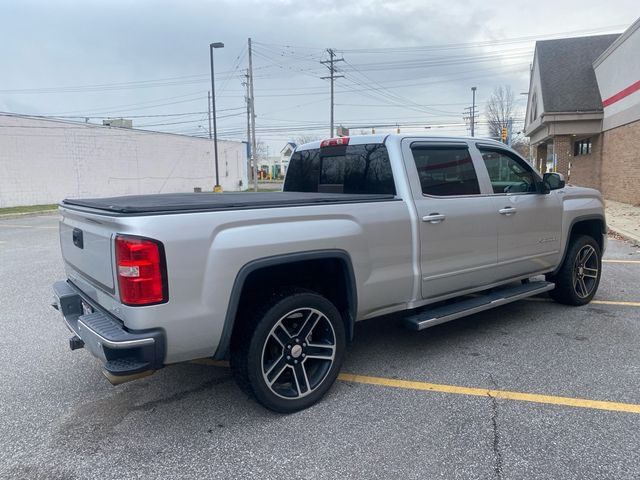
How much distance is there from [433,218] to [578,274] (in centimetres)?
279

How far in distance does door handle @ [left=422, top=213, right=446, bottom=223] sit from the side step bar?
79 cm

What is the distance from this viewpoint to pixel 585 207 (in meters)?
5.73

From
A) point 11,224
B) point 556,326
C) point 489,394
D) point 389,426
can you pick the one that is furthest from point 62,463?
point 11,224

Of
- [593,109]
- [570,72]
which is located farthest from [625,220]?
[570,72]

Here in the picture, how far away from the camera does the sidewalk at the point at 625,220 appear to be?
11530 mm

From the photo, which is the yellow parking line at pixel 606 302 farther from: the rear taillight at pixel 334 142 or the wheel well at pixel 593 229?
the rear taillight at pixel 334 142

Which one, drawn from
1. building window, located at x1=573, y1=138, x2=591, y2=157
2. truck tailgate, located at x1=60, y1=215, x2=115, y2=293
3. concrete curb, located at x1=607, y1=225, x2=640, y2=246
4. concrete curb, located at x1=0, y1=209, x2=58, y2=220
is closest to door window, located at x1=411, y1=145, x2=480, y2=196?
truck tailgate, located at x1=60, y1=215, x2=115, y2=293

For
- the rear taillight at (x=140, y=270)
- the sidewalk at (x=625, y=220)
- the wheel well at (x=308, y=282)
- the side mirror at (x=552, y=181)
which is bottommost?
the sidewalk at (x=625, y=220)

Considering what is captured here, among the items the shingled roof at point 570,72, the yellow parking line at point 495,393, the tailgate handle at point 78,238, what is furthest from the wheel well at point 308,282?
the shingled roof at point 570,72

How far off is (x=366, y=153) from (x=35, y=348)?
11.9 feet

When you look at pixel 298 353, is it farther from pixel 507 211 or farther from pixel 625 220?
pixel 625 220

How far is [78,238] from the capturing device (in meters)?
3.50

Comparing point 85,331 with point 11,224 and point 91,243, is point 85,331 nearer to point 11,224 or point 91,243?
point 91,243

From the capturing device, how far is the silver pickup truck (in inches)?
111
